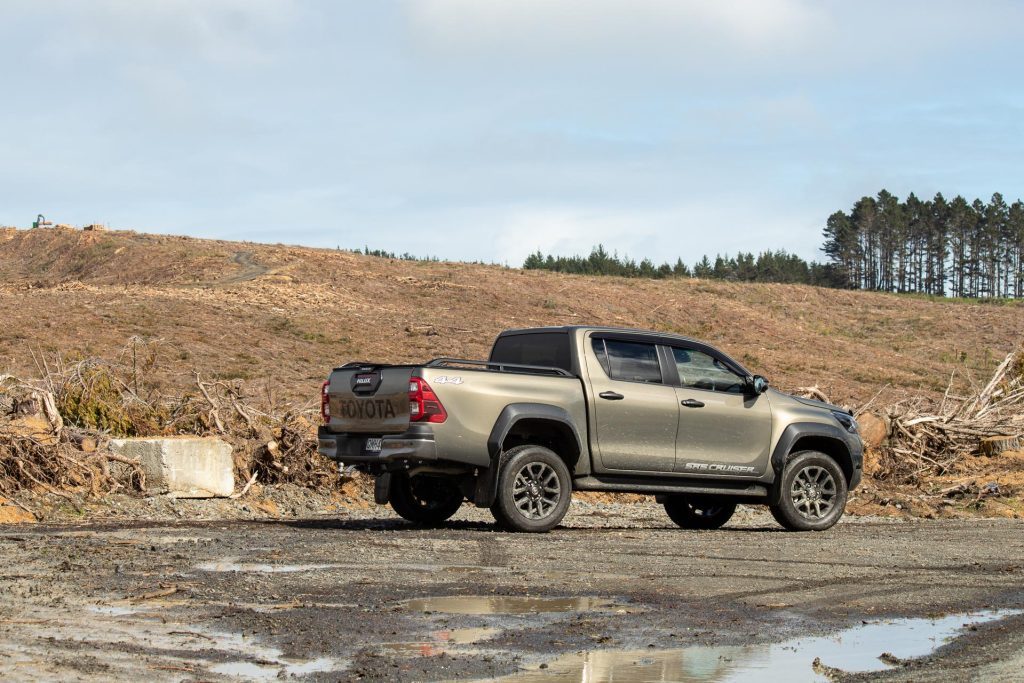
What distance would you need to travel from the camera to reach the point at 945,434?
813 inches

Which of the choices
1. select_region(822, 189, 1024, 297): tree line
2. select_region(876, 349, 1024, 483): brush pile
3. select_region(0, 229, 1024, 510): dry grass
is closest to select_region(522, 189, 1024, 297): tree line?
select_region(822, 189, 1024, 297): tree line

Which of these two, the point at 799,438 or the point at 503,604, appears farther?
the point at 799,438

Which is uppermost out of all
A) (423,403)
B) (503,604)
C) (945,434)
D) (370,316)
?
(370,316)

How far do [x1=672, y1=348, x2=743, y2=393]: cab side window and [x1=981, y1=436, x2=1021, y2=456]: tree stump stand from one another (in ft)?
28.7

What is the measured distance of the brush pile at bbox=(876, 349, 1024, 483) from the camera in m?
19.6

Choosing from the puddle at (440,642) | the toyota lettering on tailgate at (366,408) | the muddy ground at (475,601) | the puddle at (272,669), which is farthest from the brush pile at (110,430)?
the puddle at (272,669)

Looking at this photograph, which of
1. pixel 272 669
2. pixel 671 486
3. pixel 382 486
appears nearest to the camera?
pixel 272 669

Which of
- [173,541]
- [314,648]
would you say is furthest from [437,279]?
[314,648]

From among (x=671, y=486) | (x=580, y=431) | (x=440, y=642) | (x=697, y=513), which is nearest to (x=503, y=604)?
(x=440, y=642)

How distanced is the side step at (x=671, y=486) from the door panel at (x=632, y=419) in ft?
0.42

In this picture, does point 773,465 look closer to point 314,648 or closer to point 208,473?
point 208,473

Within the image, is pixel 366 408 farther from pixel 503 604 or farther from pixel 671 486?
pixel 503 604

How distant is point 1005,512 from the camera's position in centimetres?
1691

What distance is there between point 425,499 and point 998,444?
439 inches
